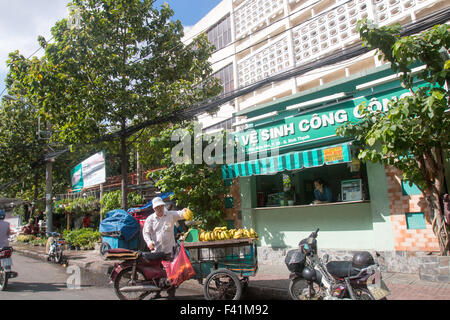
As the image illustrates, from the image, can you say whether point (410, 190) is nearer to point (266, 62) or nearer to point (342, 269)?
point (342, 269)

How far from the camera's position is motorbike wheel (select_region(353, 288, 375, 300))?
398 cm

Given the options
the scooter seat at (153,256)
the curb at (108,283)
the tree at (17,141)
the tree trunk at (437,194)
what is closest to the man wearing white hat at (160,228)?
the scooter seat at (153,256)

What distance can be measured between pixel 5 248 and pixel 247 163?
19.5ft

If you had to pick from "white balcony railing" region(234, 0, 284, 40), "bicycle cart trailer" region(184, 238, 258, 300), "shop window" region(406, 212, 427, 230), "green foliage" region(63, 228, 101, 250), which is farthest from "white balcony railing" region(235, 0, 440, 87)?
"green foliage" region(63, 228, 101, 250)

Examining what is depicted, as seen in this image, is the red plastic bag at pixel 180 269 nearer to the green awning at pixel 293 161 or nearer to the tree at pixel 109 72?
the green awning at pixel 293 161

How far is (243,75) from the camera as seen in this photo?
1425 centimetres

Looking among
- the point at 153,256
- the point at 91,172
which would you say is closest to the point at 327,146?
the point at 153,256

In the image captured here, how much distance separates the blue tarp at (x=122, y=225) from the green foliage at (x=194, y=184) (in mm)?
1284

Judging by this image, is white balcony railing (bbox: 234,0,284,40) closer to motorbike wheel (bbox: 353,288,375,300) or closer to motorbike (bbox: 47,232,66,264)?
motorbike (bbox: 47,232,66,264)

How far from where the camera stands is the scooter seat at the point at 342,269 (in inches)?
163

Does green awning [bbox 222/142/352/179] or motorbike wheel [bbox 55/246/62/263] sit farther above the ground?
green awning [bbox 222/142/352/179]

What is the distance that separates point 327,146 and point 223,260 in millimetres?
3799

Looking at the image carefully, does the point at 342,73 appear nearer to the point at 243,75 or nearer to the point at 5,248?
the point at 243,75
